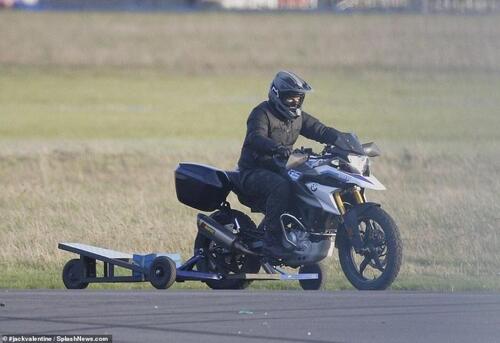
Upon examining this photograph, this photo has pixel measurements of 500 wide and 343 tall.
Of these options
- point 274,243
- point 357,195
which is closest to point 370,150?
point 357,195

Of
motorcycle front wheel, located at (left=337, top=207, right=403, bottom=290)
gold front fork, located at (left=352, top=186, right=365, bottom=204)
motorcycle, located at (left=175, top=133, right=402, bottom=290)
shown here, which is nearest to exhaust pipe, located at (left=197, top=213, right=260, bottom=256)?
motorcycle, located at (left=175, top=133, right=402, bottom=290)

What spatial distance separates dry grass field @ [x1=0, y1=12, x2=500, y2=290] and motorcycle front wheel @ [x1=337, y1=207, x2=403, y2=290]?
1133mm

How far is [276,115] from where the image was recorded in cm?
1186

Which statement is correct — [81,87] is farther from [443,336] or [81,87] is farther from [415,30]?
[443,336]

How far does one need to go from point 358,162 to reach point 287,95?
0.87 m

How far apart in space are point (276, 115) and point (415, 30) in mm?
59243

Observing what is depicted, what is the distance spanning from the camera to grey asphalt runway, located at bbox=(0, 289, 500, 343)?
29.2 ft

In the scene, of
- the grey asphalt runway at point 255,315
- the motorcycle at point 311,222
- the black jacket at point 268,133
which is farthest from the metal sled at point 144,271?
the black jacket at point 268,133

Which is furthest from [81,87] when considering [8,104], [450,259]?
[450,259]

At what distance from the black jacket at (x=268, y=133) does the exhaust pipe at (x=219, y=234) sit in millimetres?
551

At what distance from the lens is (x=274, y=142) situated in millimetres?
11516

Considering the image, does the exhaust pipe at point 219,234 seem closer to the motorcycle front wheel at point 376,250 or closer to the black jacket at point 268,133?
the black jacket at point 268,133

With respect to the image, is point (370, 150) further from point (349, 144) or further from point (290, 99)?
point (290, 99)

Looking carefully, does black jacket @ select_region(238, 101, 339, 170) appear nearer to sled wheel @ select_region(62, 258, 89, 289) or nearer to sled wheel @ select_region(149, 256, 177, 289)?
sled wheel @ select_region(149, 256, 177, 289)
